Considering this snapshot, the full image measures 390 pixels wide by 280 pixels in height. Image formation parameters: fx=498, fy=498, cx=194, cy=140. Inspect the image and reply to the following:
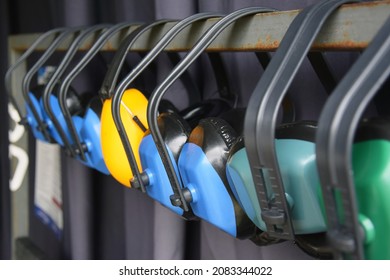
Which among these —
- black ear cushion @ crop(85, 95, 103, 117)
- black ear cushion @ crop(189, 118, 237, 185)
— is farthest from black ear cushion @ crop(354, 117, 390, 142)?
black ear cushion @ crop(85, 95, 103, 117)

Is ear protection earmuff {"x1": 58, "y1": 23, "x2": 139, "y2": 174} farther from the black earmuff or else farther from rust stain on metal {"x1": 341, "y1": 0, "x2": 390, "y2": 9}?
rust stain on metal {"x1": 341, "y1": 0, "x2": 390, "y2": 9}

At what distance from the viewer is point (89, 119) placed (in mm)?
629

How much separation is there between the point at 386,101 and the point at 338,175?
20 centimetres

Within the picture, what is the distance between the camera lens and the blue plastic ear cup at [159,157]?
488 millimetres

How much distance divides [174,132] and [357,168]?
212 millimetres

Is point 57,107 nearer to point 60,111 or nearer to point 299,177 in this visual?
point 60,111

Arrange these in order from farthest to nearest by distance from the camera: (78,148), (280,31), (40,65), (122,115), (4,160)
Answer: (4,160), (40,65), (78,148), (122,115), (280,31)

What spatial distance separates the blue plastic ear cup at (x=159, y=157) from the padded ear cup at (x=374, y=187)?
0.20 metres

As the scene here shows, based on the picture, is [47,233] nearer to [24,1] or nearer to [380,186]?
[24,1]

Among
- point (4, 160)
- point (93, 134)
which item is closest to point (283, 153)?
point (93, 134)

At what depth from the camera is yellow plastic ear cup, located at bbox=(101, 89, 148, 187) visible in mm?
544

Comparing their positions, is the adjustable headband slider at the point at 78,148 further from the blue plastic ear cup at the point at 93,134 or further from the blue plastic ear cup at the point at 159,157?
the blue plastic ear cup at the point at 159,157

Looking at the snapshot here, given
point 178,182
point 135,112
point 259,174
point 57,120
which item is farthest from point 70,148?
point 259,174

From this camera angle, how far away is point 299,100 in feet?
1.97
